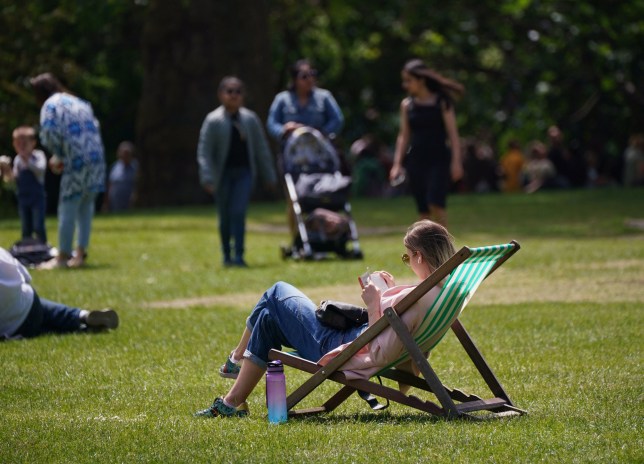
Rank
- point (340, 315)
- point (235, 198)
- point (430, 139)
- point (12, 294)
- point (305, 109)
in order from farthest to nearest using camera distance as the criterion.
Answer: point (305, 109) < point (235, 198) < point (430, 139) < point (12, 294) < point (340, 315)

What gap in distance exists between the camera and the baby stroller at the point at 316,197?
1683 centimetres

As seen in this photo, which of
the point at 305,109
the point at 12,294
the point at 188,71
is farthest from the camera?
the point at 188,71

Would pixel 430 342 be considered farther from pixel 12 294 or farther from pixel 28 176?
pixel 28 176

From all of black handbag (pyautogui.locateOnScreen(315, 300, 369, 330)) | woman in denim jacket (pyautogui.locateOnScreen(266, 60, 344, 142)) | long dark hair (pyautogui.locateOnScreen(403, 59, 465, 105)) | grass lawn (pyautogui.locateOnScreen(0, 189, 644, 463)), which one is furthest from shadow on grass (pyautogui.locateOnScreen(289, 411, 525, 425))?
woman in denim jacket (pyautogui.locateOnScreen(266, 60, 344, 142))

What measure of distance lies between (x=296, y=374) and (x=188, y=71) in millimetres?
22310

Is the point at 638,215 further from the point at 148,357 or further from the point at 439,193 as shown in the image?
the point at 148,357

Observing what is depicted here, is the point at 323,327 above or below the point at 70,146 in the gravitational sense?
below

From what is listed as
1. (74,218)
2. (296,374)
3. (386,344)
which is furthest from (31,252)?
(386,344)

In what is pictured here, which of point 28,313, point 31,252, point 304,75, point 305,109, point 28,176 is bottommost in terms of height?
point 31,252

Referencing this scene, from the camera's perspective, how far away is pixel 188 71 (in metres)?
30.8

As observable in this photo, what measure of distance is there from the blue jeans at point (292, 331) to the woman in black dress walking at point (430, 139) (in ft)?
24.7

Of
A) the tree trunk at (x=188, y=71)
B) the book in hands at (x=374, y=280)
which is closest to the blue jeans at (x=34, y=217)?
the book in hands at (x=374, y=280)

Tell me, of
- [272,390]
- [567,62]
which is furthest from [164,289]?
[567,62]

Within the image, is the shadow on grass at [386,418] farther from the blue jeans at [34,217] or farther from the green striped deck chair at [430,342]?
the blue jeans at [34,217]
